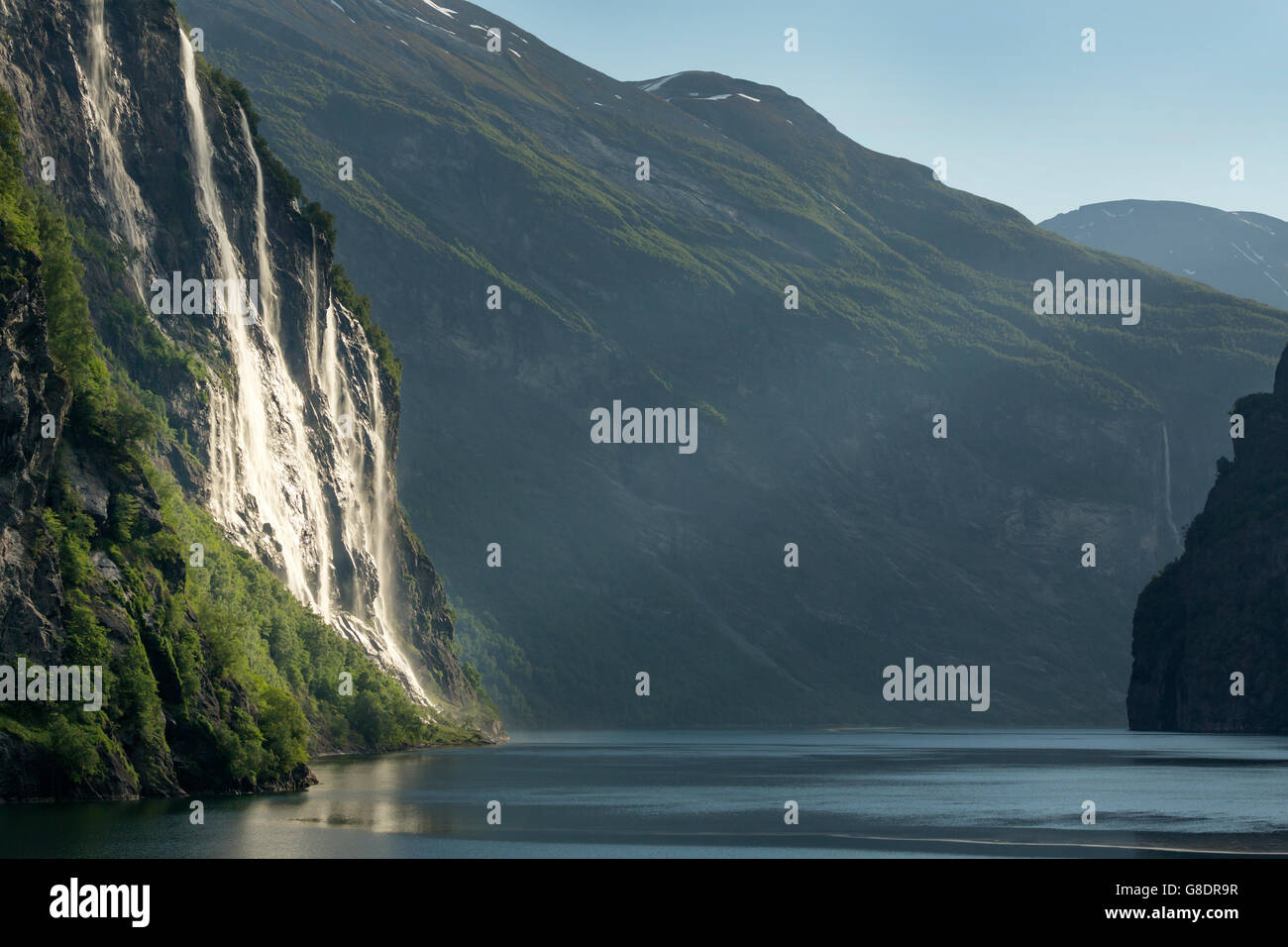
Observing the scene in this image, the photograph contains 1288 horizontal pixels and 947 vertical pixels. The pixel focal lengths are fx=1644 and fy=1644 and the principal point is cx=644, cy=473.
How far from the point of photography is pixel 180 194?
126 meters

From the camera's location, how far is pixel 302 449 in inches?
5556

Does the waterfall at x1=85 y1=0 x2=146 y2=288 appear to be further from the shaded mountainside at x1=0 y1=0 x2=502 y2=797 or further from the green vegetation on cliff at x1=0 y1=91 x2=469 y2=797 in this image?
the green vegetation on cliff at x1=0 y1=91 x2=469 y2=797

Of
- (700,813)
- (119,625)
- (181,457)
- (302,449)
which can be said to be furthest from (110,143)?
(700,813)

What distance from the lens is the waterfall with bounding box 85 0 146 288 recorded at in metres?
116

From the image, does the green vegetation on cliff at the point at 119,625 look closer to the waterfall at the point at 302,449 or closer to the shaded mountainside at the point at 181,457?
the shaded mountainside at the point at 181,457

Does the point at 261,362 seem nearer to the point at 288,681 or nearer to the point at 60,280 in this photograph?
the point at 288,681

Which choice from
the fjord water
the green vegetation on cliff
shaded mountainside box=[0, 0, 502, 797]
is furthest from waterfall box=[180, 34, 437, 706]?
the green vegetation on cliff

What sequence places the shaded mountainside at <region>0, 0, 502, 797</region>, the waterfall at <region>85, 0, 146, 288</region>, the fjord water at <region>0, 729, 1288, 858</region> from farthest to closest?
the waterfall at <region>85, 0, 146, 288</region> → the shaded mountainside at <region>0, 0, 502, 797</region> → the fjord water at <region>0, 729, 1288, 858</region>

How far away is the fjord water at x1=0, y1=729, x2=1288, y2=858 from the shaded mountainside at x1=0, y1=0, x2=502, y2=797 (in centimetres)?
424

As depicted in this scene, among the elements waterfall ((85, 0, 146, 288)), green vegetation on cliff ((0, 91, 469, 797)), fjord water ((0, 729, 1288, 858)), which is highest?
waterfall ((85, 0, 146, 288))

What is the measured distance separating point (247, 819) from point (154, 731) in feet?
34.0

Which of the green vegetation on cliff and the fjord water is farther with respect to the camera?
the green vegetation on cliff

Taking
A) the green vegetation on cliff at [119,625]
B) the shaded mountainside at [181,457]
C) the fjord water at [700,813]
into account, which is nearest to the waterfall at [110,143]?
the shaded mountainside at [181,457]

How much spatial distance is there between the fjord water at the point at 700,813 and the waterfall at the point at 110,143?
40472 mm
